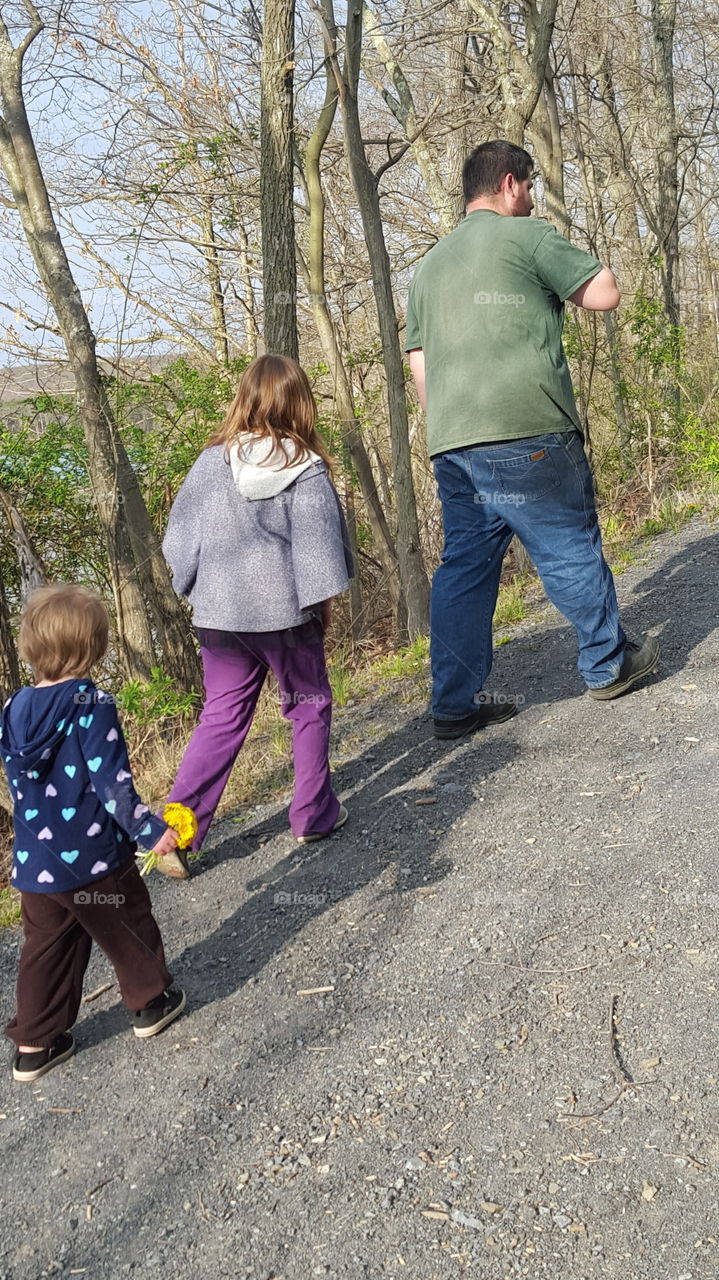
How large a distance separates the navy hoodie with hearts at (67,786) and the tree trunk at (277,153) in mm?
3520

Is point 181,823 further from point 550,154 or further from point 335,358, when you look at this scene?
point 550,154

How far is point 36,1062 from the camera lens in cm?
299

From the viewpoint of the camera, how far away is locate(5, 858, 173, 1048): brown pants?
117 inches

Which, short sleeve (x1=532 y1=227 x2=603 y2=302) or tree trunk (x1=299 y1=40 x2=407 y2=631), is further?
tree trunk (x1=299 y1=40 x2=407 y2=631)

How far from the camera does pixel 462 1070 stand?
2705mm

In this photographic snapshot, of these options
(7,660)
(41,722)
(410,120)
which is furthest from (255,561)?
(410,120)

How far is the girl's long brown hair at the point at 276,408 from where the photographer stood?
3.72 m

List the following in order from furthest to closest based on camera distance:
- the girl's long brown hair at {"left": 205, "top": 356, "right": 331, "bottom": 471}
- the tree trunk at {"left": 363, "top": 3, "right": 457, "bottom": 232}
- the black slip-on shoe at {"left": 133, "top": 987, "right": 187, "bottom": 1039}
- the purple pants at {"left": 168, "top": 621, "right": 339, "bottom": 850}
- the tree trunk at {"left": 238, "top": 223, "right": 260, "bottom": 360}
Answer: the tree trunk at {"left": 238, "top": 223, "right": 260, "bottom": 360} → the tree trunk at {"left": 363, "top": 3, "right": 457, "bottom": 232} → the purple pants at {"left": 168, "top": 621, "right": 339, "bottom": 850} → the girl's long brown hair at {"left": 205, "top": 356, "right": 331, "bottom": 471} → the black slip-on shoe at {"left": 133, "top": 987, "right": 187, "bottom": 1039}

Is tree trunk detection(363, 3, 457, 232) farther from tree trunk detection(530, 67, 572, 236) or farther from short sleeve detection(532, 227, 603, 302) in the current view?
short sleeve detection(532, 227, 603, 302)

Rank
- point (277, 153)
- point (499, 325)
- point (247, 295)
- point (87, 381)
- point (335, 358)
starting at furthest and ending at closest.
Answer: point (247, 295) < point (335, 358) < point (87, 381) < point (277, 153) < point (499, 325)

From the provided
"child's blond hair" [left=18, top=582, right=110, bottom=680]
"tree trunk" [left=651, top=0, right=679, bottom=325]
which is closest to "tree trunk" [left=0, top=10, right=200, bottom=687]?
"child's blond hair" [left=18, top=582, right=110, bottom=680]

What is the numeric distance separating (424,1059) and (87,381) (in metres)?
5.55

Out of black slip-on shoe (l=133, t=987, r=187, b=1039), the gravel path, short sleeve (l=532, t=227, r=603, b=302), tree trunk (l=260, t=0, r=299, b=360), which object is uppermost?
tree trunk (l=260, t=0, r=299, b=360)

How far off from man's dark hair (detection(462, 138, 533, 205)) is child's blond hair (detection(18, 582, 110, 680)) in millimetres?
2567
